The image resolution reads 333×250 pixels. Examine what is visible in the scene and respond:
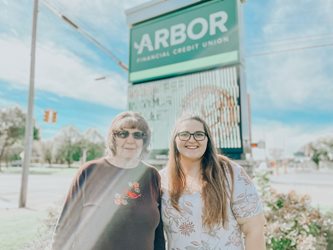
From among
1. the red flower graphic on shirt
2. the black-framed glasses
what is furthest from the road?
the black-framed glasses

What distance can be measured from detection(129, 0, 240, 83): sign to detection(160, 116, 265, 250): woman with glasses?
10.3ft

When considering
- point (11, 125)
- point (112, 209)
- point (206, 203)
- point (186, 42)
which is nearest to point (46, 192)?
point (11, 125)

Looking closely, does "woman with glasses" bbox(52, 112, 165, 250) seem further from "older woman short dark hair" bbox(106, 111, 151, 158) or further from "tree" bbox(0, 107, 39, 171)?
"tree" bbox(0, 107, 39, 171)

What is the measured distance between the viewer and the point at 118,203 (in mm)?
1822

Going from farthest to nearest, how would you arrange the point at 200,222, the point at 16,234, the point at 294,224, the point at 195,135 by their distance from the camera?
the point at 16,234
the point at 294,224
the point at 195,135
the point at 200,222

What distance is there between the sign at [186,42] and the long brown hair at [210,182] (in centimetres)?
308

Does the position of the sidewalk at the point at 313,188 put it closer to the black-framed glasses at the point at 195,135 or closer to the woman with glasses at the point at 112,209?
the black-framed glasses at the point at 195,135

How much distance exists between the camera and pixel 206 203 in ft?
5.75

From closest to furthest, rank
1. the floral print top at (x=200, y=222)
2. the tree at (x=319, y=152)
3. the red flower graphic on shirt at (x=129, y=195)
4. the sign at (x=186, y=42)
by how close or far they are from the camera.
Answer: the floral print top at (x=200, y=222)
the red flower graphic on shirt at (x=129, y=195)
the sign at (x=186, y=42)
the tree at (x=319, y=152)

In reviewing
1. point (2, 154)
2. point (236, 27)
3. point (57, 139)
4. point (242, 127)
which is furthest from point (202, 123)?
point (57, 139)

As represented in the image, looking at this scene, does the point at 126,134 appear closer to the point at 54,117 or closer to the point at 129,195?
the point at 129,195

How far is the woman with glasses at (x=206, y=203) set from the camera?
1714 millimetres

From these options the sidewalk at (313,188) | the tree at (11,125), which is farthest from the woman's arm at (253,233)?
the tree at (11,125)

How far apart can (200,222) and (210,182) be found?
0.92 feet
